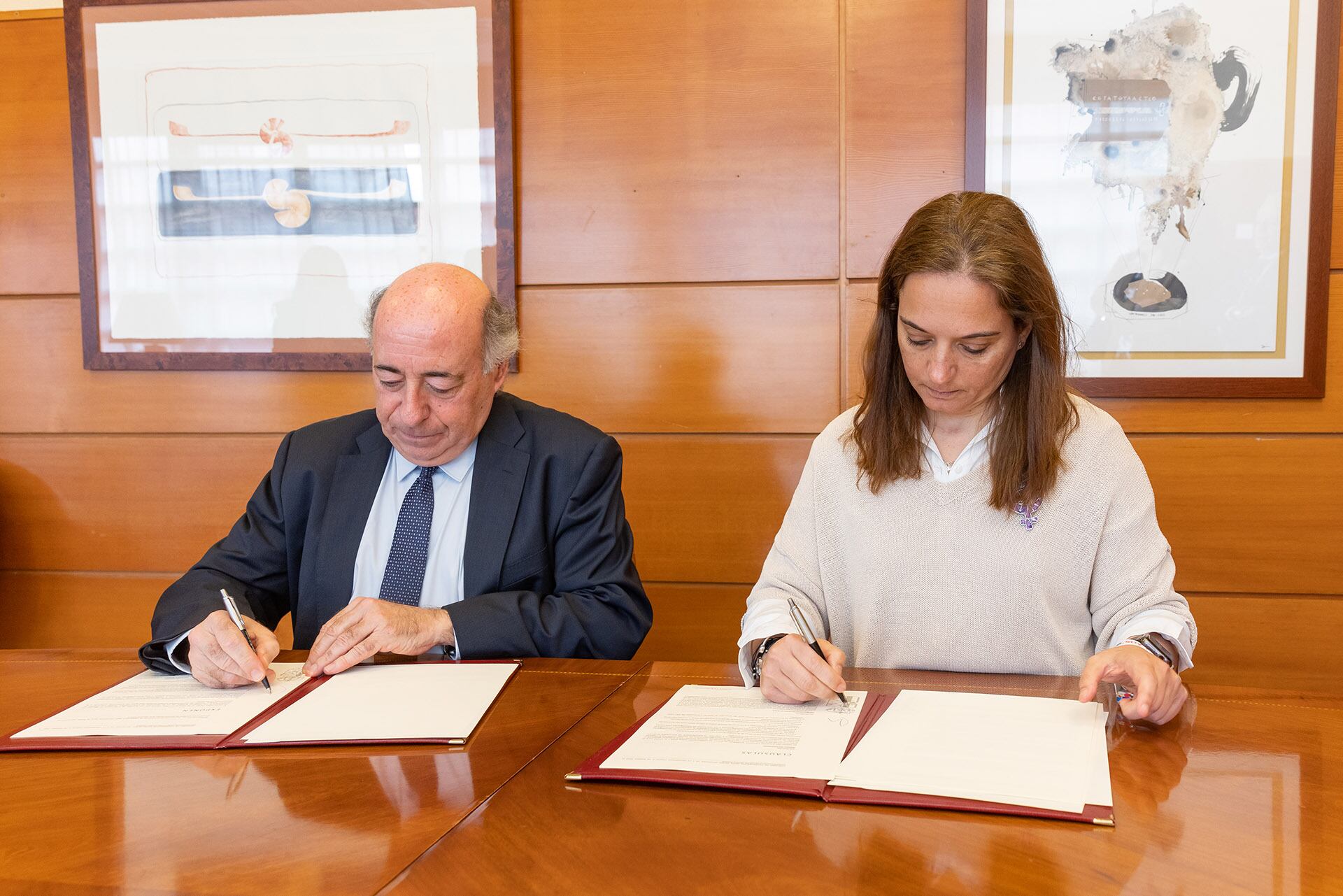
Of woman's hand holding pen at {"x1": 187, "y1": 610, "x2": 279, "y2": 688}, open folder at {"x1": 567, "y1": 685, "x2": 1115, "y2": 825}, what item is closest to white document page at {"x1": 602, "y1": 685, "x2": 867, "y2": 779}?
open folder at {"x1": 567, "y1": 685, "x2": 1115, "y2": 825}

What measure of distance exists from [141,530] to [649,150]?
219 centimetres

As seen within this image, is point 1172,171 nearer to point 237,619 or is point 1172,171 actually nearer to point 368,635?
point 368,635

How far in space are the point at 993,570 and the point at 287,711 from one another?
1.24m

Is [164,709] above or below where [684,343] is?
below

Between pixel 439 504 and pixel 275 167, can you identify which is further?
pixel 275 167

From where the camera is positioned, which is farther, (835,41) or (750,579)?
(750,579)

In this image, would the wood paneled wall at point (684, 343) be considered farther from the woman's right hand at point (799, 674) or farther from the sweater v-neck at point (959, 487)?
the woman's right hand at point (799, 674)

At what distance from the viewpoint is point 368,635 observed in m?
1.84

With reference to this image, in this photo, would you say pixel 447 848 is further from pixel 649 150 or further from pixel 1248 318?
pixel 1248 318

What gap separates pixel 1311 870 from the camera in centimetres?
102

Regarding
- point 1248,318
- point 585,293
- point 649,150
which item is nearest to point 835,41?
point 649,150

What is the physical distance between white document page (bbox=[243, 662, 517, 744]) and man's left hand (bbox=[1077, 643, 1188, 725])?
2.85 feet

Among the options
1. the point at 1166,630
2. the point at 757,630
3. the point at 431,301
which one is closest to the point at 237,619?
the point at 431,301

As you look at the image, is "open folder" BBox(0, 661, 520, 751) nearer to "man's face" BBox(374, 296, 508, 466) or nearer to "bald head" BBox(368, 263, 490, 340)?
"man's face" BBox(374, 296, 508, 466)
